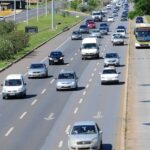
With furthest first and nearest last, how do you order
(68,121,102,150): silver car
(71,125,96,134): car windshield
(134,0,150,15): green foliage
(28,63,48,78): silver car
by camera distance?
1. (28,63,48,78): silver car
2. (134,0,150,15): green foliage
3. (71,125,96,134): car windshield
4. (68,121,102,150): silver car

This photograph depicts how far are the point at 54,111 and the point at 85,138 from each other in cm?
1392

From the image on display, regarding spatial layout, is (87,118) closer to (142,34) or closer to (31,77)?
(31,77)

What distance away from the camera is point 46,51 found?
8638 centimetres

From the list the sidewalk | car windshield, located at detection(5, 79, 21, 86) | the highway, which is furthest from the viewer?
car windshield, located at detection(5, 79, 21, 86)

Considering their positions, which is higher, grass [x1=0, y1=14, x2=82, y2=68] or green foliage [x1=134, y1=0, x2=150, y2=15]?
green foliage [x1=134, y1=0, x2=150, y2=15]

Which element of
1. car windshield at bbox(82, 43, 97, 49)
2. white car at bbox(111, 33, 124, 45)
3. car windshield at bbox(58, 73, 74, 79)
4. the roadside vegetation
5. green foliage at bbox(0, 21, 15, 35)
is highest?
the roadside vegetation

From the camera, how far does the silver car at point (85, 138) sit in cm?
2906

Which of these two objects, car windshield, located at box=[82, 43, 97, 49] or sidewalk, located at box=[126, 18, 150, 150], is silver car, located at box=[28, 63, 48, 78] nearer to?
sidewalk, located at box=[126, 18, 150, 150]

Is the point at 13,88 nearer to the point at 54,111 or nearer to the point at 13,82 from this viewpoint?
the point at 13,82

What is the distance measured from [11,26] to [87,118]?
66017 mm

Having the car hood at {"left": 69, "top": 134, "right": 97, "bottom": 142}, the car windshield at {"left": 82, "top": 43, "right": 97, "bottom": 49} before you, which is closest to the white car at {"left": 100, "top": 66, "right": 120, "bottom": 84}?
the car windshield at {"left": 82, "top": 43, "right": 97, "bottom": 49}

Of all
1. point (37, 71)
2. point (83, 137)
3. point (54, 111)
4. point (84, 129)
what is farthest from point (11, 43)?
point (83, 137)

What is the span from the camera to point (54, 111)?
43094mm

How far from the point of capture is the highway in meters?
33.6
